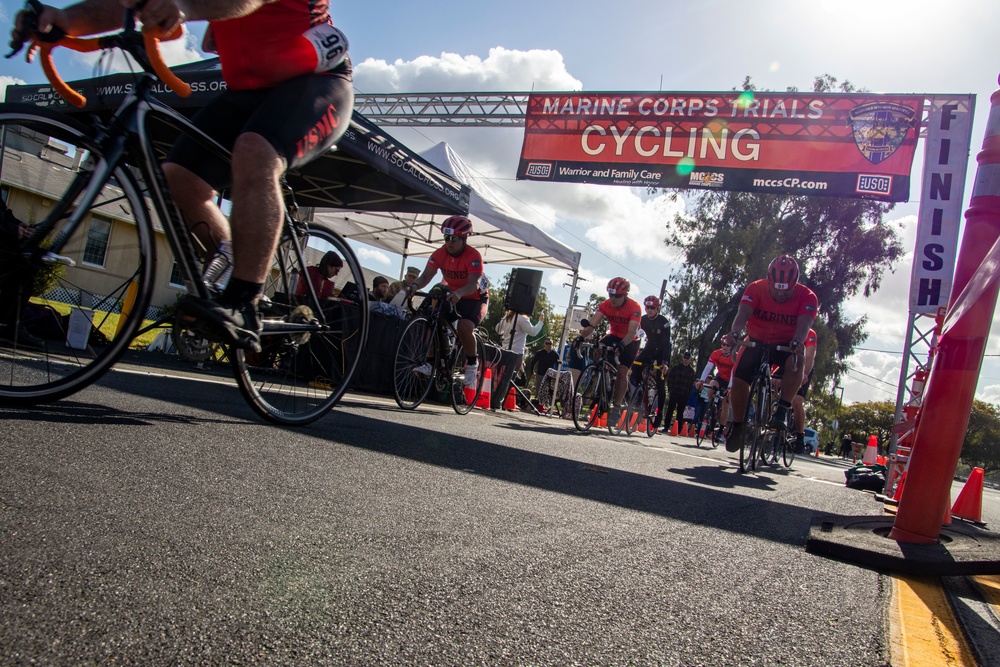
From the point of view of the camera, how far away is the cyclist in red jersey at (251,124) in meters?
2.28

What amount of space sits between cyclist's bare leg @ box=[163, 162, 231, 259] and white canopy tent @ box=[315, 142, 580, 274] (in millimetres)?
9821

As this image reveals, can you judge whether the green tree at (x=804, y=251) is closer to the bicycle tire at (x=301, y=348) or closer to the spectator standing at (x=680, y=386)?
the spectator standing at (x=680, y=386)

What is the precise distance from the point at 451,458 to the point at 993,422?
9621 cm

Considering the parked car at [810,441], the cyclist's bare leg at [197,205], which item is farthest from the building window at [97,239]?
the parked car at [810,441]

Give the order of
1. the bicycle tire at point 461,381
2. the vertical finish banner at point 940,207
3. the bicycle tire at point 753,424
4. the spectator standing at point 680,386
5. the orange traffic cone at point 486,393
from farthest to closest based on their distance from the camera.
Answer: the spectator standing at point 680,386 < the orange traffic cone at point 486,393 < the vertical finish banner at point 940,207 < the bicycle tire at point 461,381 < the bicycle tire at point 753,424

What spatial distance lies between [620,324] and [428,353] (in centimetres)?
322

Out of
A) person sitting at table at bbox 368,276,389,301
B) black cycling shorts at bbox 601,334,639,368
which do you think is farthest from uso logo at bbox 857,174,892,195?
person sitting at table at bbox 368,276,389,301

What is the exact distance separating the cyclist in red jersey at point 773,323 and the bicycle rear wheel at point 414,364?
290 centimetres

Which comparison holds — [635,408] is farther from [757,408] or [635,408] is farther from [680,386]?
[680,386]

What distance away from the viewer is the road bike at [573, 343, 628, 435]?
882cm

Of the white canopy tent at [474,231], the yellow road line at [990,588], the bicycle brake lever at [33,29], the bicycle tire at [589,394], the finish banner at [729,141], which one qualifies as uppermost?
the finish banner at [729,141]

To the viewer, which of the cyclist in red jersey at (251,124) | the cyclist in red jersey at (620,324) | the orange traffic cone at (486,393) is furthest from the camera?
the orange traffic cone at (486,393)

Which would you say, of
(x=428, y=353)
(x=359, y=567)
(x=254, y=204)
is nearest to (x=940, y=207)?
(x=428, y=353)

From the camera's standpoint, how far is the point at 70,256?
88.7 inches
